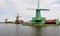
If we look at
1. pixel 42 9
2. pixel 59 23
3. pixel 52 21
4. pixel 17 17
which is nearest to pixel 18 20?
pixel 17 17

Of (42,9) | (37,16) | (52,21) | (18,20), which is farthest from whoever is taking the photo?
(18,20)

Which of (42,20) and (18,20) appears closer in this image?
(42,20)

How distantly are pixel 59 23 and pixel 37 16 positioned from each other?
24.6 m

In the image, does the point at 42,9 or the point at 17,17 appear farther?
the point at 17,17

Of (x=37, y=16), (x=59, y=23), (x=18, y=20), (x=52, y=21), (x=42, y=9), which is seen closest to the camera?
(x=37, y=16)

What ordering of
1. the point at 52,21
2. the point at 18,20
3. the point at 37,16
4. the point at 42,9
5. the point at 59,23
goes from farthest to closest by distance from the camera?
the point at 18,20 < the point at 52,21 < the point at 59,23 < the point at 42,9 < the point at 37,16

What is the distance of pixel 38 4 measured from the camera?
90250 mm

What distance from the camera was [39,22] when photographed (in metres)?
83.5

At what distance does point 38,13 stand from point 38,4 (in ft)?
27.0

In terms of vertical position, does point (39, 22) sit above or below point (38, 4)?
below

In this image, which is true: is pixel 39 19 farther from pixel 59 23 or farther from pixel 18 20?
pixel 18 20

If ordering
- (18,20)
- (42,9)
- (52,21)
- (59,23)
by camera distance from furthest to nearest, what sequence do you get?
(18,20) < (52,21) < (59,23) < (42,9)

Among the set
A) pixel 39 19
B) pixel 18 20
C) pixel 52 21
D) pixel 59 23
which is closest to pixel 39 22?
pixel 39 19

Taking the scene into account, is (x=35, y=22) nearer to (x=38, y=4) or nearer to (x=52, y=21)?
(x=38, y=4)
